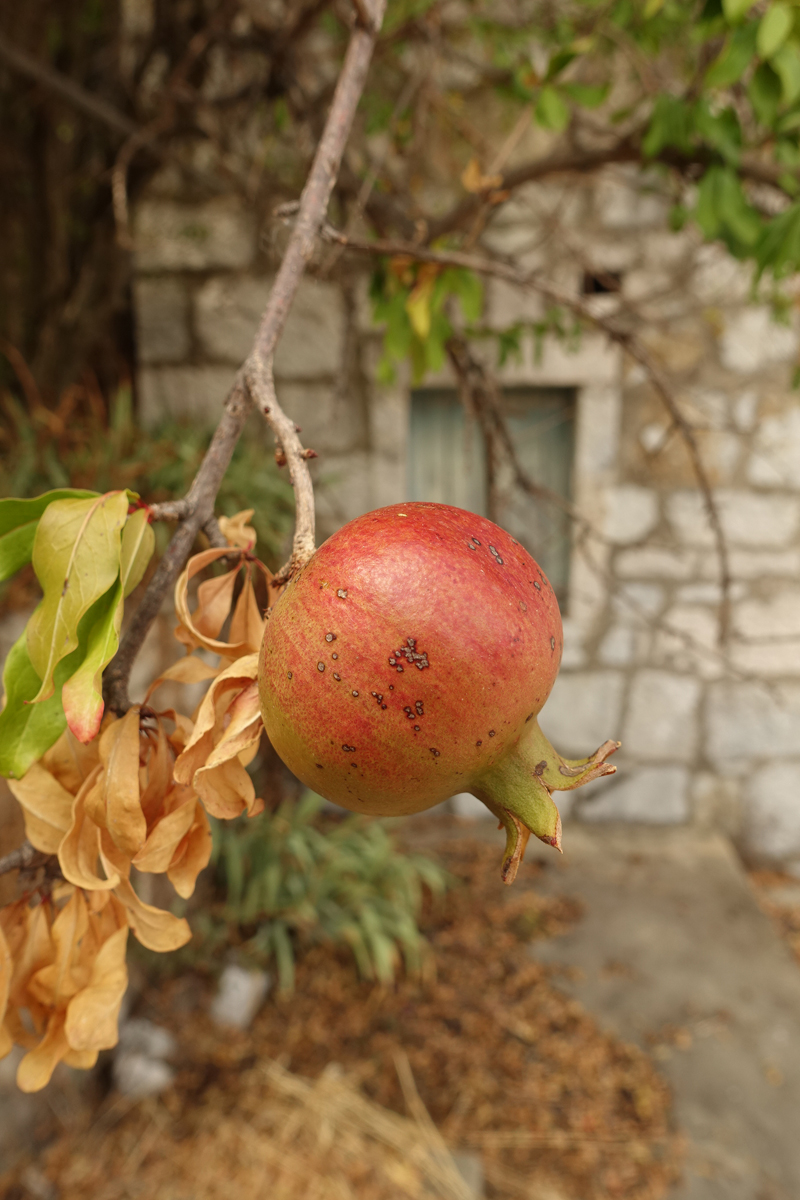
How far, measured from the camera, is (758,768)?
369 centimetres

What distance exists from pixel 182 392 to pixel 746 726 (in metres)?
2.87

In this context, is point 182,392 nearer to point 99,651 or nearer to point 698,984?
point 698,984

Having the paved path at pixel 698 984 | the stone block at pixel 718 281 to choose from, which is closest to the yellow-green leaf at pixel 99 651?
the paved path at pixel 698 984

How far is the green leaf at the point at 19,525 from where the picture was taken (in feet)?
1.78

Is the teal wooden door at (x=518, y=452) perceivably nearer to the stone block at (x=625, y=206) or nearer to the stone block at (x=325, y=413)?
the stone block at (x=325, y=413)

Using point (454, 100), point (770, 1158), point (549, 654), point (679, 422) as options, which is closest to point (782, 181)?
point (679, 422)

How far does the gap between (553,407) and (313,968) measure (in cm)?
243

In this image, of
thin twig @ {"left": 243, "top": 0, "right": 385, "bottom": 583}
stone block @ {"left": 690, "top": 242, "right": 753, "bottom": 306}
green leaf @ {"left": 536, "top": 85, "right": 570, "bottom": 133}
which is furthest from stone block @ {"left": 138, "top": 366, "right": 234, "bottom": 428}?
thin twig @ {"left": 243, "top": 0, "right": 385, "bottom": 583}

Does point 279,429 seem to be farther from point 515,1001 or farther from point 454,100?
point 454,100

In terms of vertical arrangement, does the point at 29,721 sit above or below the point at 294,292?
below

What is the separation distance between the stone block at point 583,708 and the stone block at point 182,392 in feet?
6.31

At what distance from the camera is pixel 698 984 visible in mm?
2850

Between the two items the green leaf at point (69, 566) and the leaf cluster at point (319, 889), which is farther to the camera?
the leaf cluster at point (319, 889)

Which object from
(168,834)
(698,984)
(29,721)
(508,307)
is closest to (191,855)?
(168,834)
